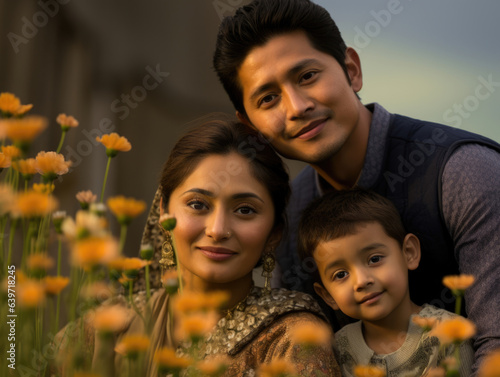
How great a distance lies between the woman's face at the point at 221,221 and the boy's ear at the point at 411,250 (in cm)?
35

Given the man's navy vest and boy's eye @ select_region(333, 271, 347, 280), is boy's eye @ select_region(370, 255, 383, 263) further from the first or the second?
the man's navy vest

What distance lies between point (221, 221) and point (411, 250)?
52 centimetres

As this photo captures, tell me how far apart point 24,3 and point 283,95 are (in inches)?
67.2

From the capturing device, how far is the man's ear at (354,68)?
1857 millimetres

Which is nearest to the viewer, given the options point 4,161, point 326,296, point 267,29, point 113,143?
point 4,161

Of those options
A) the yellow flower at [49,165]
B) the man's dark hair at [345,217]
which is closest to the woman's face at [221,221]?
the man's dark hair at [345,217]

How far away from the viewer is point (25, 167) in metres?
0.73

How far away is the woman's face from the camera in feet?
4.20

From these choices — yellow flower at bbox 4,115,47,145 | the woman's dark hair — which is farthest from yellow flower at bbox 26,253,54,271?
the woman's dark hair

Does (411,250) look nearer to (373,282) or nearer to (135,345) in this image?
(373,282)

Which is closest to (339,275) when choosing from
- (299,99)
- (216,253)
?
(216,253)

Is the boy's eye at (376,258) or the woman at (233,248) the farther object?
the boy's eye at (376,258)

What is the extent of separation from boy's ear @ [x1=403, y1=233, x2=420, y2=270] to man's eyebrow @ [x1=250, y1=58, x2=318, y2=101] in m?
0.52

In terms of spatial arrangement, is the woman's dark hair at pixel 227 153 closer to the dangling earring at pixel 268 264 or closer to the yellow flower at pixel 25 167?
the dangling earring at pixel 268 264
